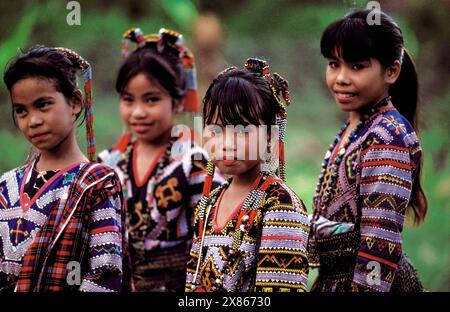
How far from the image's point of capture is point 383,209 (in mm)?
3215

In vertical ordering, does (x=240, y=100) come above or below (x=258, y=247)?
above

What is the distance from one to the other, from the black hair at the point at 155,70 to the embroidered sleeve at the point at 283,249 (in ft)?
4.87

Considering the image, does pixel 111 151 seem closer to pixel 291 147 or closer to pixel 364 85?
pixel 364 85

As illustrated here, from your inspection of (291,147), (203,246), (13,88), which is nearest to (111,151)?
(13,88)

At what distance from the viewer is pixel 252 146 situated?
2895mm

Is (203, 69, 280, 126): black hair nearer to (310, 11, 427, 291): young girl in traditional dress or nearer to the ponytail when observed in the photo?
(310, 11, 427, 291): young girl in traditional dress

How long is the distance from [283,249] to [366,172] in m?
0.66

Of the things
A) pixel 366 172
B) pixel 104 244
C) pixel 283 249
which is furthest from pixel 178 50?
pixel 283 249

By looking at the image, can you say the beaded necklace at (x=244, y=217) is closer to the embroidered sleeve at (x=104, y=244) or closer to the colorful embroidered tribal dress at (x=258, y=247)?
the colorful embroidered tribal dress at (x=258, y=247)

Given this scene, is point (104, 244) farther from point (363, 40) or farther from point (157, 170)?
point (363, 40)

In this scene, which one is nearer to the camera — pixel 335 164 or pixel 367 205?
pixel 367 205

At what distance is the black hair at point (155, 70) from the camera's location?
4.14 meters

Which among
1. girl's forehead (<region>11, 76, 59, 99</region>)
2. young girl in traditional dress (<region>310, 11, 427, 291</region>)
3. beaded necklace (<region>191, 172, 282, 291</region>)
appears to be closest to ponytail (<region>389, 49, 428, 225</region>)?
young girl in traditional dress (<region>310, 11, 427, 291</region>)

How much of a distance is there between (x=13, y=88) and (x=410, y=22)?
189 inches
